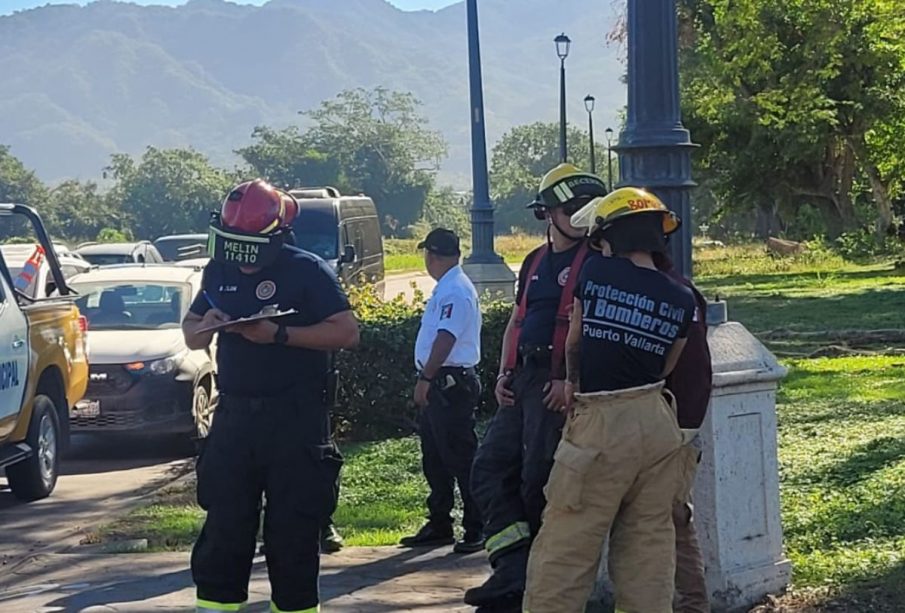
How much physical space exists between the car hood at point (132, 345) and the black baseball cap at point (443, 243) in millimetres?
4405

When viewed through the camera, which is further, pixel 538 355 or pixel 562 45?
pixel 562 45

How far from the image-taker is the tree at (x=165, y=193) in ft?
288

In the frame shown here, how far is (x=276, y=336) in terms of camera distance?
499 cm

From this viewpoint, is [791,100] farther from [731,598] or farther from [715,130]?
[731,598]

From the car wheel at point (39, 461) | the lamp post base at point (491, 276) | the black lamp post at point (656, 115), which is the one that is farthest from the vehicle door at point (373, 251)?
the black lamp post at point (656, 115)

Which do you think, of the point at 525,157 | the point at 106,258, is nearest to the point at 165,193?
the point at 525,157

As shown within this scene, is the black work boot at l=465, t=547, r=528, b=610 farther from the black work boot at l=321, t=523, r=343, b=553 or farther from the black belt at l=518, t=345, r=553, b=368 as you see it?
the black work boot at l=321, t=523, r=343, b=553

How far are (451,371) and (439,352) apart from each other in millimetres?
159

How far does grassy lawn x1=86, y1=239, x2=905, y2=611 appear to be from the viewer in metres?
6.04

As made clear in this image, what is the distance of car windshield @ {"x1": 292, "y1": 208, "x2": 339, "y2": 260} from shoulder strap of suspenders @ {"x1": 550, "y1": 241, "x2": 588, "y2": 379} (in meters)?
14.2

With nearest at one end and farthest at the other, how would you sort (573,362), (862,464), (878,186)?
(573,362) < (862,464) < (878,186)

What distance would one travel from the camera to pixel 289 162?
99.9 metres

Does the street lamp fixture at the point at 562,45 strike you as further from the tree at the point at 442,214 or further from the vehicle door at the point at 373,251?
the tree at the point at 442,214

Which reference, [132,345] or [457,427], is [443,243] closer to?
[457,427]
